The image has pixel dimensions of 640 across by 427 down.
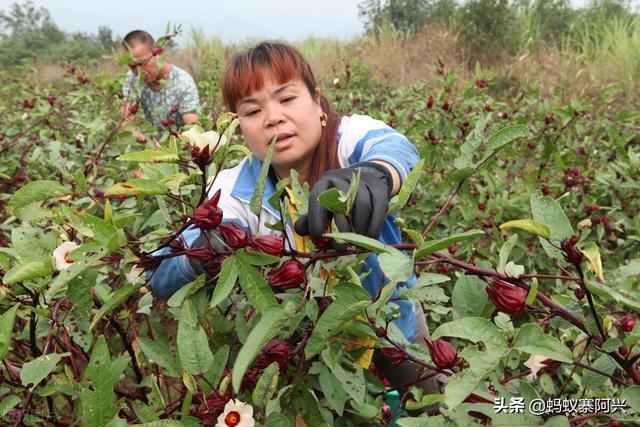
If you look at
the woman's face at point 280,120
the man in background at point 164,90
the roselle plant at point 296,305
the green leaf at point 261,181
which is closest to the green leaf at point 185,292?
the roselle plant at point 296,305

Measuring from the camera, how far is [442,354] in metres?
0.61

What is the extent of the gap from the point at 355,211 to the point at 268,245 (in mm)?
119

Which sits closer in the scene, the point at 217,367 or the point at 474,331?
the point at 474,331

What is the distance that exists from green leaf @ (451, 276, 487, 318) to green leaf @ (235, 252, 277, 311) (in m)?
A: 0.27

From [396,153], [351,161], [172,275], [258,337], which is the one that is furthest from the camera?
[351,161]

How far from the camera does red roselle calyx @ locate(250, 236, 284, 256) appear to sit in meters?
0.55

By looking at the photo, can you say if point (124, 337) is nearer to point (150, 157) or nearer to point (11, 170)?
point (150, 157)

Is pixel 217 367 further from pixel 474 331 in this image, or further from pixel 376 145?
pixel 376 145

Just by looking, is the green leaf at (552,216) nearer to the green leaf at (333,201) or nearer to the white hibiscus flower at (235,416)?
the green leaf at (333,201)

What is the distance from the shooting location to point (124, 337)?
992 millimetres

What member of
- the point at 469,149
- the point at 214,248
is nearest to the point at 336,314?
the point at 214,248

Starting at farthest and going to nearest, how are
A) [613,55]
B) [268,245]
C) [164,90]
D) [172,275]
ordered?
[613,55]
[164,90]
[172,275]
[268,245]

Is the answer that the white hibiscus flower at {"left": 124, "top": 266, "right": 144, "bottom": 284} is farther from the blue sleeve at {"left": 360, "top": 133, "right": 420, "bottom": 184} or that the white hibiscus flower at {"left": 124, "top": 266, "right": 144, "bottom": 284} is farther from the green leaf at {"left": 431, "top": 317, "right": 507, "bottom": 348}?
the blue sleeve at {"left": 360, "top": 133, "right": 420, "bottom": 184}

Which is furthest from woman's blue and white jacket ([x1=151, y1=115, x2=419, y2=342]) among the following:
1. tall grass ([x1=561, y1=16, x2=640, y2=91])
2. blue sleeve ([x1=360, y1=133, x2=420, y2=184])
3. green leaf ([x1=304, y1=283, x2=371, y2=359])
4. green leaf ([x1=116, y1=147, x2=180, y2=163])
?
tall grass ([x1=561, y1=16, x2=640, y2=91])
